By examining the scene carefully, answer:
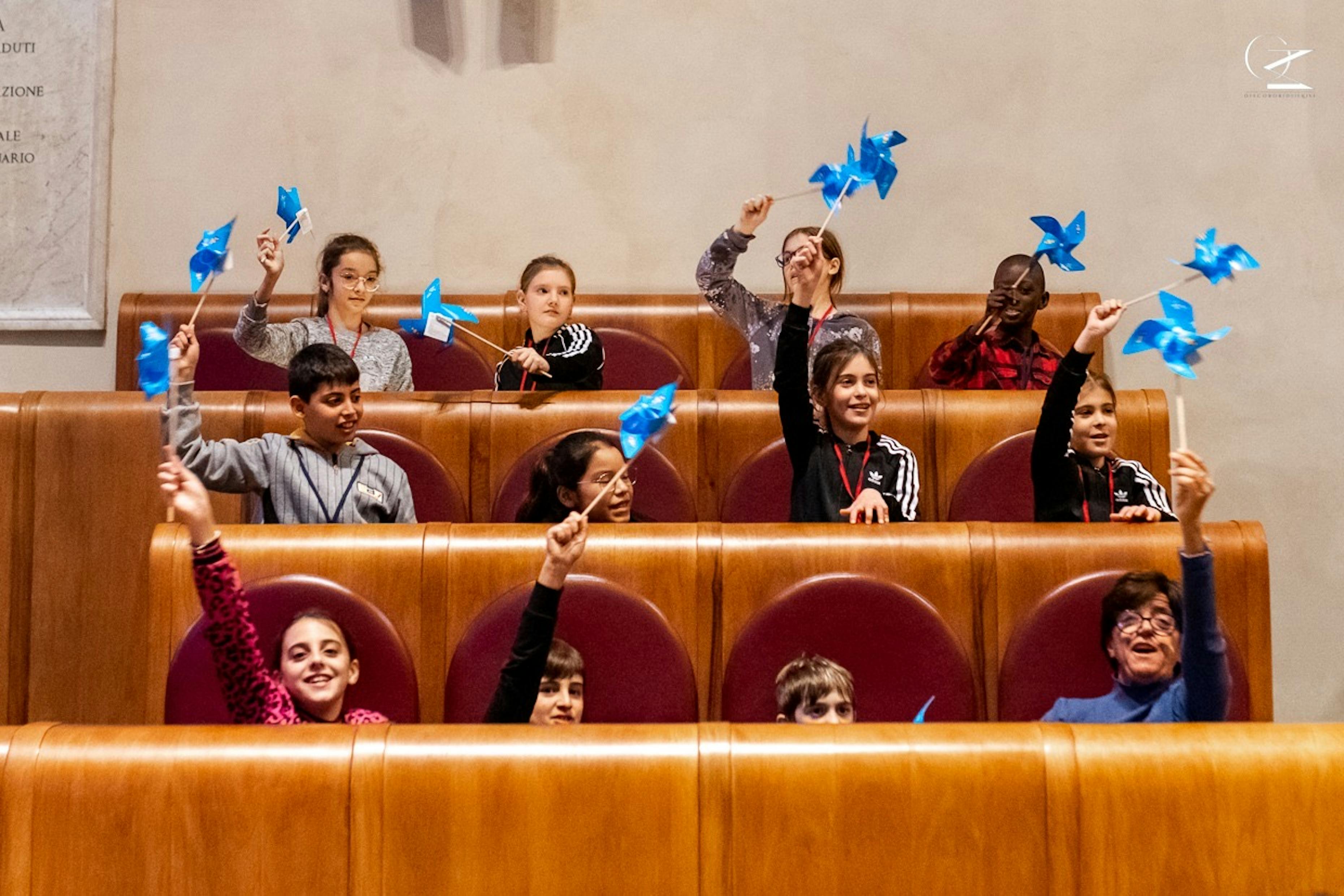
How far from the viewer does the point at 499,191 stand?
46.1 inches

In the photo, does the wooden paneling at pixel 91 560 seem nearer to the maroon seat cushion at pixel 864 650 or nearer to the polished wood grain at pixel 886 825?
the maroon seat cushion at pixel 864 650

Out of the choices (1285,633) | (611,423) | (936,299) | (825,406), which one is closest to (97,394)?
(611,423)

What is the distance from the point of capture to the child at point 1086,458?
67 cm

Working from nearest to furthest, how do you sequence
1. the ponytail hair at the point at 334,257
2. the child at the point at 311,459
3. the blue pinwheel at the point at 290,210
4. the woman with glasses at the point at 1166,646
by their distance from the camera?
the woman with glasses at the point at 1166,646, the child at the point at 311,459, the blue pinwheel at the point at 290,210, the ponytail hair at the point at 334,257

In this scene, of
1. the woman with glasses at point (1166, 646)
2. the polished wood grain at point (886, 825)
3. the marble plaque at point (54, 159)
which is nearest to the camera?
the polished wood grain at point (886, 825)

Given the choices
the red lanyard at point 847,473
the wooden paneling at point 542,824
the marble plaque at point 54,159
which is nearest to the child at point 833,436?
the red lanyard at point 847,473

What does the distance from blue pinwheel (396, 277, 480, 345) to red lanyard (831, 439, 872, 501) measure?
29 centimetres

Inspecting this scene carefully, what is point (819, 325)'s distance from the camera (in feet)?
3.01

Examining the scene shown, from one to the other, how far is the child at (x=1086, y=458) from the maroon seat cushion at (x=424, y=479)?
299 mm

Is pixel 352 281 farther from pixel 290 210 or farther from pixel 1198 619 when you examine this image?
pixel 1198 619

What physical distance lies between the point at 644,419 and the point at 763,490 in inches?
9.7

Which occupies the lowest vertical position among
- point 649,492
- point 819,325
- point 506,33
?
point 649,492

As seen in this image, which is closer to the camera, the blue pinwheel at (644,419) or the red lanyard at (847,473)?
the blue pinwheel at (644,419)

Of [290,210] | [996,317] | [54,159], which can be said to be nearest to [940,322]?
[996,317]
